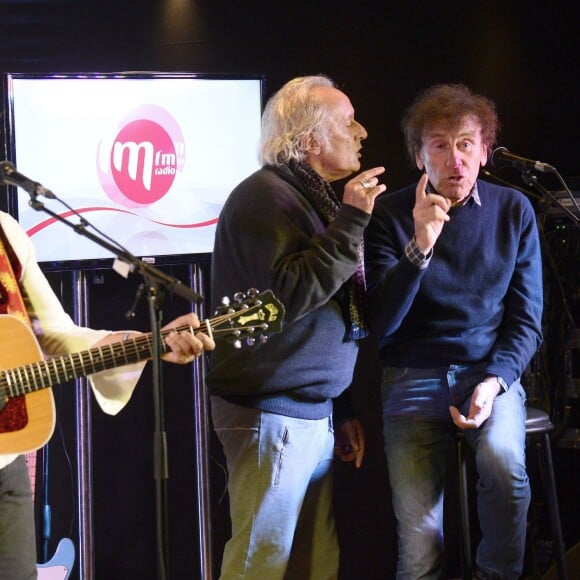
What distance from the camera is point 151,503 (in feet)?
12.1

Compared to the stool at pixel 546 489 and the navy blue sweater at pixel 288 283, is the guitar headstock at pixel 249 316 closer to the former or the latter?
the navy blue sweater at pixel 288 283

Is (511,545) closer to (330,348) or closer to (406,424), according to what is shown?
(406,424)

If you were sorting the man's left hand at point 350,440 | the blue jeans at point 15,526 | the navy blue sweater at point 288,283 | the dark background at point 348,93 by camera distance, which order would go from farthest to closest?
the dark background at point 348,93, the man's left hand at point 350,440, the navy blue sweater at point 288,283, the blue jeans at point 15,526

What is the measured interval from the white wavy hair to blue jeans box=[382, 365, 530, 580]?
2.40 ft

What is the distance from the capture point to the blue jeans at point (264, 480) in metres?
2.38

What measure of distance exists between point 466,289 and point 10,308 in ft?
4.25

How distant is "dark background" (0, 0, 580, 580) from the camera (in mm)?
3553

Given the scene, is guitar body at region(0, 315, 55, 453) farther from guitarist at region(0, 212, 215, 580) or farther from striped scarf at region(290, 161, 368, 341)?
striped scarf at region(290, 161, 368, 341)

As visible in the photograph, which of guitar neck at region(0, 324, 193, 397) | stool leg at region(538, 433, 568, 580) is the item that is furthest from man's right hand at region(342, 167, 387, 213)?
stool leg at region(538, 433, 568, 580)

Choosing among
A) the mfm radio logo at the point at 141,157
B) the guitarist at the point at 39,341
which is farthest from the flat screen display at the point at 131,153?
the guitarist at the point at 39,341

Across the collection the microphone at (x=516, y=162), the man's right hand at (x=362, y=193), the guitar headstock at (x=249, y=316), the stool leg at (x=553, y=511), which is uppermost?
the microphone at (x=516, y=162)

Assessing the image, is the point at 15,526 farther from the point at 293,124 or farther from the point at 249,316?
the point at 293,124

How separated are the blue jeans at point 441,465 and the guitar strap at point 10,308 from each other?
109cm

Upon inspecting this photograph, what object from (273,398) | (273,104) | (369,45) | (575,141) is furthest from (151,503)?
(575,141)
